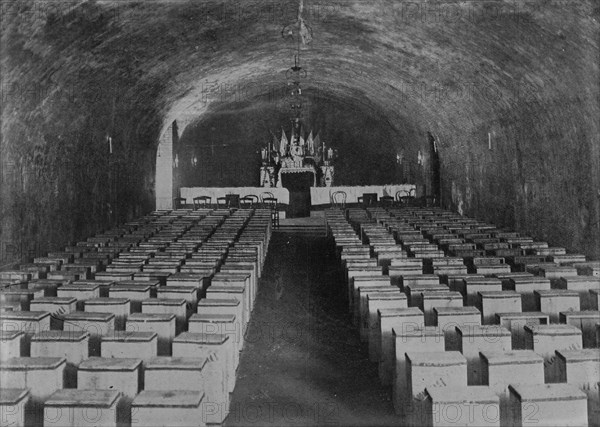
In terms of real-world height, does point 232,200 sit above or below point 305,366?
above

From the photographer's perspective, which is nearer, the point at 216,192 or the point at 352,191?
the point at 216,192

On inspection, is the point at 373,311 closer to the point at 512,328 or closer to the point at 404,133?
the point at 512,328

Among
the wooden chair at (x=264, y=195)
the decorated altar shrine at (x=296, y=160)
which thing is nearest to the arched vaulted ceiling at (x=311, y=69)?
the wooden chair at (x=264, y=195)

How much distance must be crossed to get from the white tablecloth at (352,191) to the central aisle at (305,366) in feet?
37.0

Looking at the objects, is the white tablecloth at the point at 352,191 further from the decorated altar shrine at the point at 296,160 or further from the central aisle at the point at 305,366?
the central aisle at the point at 305,366

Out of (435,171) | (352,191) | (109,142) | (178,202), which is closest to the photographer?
(109,142)

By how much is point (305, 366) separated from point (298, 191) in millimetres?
15863

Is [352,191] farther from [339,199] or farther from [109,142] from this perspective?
[109,142]

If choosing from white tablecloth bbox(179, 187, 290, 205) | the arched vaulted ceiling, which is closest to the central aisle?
the arched vaulted ceiling

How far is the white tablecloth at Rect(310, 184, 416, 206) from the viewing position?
20.0 meters

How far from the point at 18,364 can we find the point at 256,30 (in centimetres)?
824

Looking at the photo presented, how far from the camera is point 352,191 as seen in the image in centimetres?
2070

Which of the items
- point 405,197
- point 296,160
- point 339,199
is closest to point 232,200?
point 339,199

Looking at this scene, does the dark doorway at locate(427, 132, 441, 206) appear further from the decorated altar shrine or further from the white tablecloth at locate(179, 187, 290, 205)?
the white tablecloth at locate(179, 187, 290, 205)
